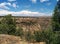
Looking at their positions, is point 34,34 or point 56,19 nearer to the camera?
point 56,19

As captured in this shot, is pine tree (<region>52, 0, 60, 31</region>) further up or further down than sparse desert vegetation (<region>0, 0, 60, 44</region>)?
further up

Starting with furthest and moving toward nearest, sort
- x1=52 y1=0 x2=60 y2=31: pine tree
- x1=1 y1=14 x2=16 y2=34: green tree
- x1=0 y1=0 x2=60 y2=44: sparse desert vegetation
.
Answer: x1=1 y1=14 x2=16 y2=34: green tree < x1=0 y1=0 x2=60 y2=44: sparse desert vegetation < x1=52 y1=0 x2=60 y2=31: pine tree

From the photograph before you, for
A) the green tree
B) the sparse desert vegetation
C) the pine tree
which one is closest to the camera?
the pine tree

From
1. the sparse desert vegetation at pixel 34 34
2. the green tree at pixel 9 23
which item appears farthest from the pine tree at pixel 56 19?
the green tree at pixel 9 23

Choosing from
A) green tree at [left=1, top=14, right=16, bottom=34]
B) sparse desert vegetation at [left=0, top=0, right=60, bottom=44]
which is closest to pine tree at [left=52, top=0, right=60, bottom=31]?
sparse desert vegetation at [left=0, top=0, right=60, bottom=44]

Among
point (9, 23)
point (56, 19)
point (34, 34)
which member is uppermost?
point (56, 19)

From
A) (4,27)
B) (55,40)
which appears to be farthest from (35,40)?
(55,40)

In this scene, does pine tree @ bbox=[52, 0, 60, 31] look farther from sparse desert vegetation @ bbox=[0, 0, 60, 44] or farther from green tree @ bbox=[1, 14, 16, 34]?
green tree @ bbox=[1, 14, 16, 34]

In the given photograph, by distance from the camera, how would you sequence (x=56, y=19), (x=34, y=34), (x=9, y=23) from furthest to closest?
(x=9, y=23), (x=34, y=34), (x=56, y=19)

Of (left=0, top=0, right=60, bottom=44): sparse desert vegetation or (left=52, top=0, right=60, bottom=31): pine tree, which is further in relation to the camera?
(left=0, top=0, right=60, bottom=44): sparse desert vegetation

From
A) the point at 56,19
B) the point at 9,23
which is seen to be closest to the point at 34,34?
the point at 9,23

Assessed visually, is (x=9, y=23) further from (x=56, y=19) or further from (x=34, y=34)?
(x=56, y=19)

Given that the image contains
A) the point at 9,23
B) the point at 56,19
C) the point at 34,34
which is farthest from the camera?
the point at 9,23

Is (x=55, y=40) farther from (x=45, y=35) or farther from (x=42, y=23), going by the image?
(x=42, y=23)
